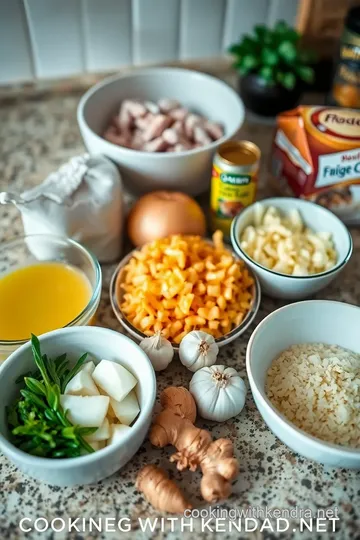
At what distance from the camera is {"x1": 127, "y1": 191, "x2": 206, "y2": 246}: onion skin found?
44.6 inches

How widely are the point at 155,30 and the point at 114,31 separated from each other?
12 centimetres

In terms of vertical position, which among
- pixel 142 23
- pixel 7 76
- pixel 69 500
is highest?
pixel 142 23

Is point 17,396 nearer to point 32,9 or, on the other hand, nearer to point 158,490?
point 158,490

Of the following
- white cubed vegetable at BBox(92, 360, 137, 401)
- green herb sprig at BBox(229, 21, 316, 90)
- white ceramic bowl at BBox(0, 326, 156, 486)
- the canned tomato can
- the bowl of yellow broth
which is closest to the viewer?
white ceramic bowl at BBox(0, 326, 156, 486)

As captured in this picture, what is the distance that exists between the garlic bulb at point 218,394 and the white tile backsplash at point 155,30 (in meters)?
1.03

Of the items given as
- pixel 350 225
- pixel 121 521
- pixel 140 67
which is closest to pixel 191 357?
pixel 121 521

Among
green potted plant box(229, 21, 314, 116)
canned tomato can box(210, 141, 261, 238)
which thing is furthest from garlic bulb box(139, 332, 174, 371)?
A: green potted plant box(229, 21, 314, 116)

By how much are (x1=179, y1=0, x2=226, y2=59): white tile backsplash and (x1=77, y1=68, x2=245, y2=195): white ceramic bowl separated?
220 mm

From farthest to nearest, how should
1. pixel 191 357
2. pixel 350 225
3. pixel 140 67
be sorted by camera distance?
pixel 140 67 → pixel 350 225 → pixel 191 357

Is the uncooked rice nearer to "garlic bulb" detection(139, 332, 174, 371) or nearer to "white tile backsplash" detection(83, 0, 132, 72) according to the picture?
"garlic bulb" detection(139, 332, 174, 371)

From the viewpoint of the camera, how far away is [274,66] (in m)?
1.39

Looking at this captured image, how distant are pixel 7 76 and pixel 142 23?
41 centimetres

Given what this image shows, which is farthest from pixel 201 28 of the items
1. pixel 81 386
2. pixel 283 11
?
pixel 81 386

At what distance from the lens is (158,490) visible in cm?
79
